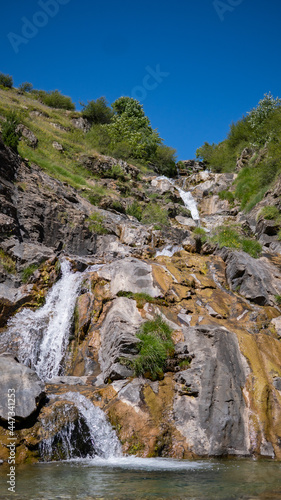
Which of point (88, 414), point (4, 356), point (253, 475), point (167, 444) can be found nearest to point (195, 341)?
point (167, 444)

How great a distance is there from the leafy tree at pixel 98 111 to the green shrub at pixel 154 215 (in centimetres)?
2380

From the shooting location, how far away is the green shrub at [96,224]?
65.2 ft

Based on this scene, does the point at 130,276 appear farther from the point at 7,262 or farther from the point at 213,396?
the point at 213,396

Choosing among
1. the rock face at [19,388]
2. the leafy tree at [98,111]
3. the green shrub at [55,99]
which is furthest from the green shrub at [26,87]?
the rock face at [19,388]

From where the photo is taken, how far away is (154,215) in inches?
1029

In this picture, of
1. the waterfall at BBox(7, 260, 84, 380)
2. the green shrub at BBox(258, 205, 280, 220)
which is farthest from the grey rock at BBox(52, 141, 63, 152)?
the waterfall at BBox(7, 260, 84, 380)

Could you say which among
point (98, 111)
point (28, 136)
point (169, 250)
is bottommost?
point (169, 250)

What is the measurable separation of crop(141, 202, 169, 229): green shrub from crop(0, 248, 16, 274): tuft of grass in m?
12.4

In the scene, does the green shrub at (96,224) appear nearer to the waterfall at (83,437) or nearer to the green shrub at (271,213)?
the green shrub at (271,213)

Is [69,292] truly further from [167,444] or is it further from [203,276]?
[167,444]

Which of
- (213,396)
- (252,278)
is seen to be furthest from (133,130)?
(213,396)

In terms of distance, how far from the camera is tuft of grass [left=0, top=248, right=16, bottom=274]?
13617 millimetres

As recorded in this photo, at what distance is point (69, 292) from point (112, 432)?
6.22 m

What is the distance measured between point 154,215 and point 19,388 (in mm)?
19477
